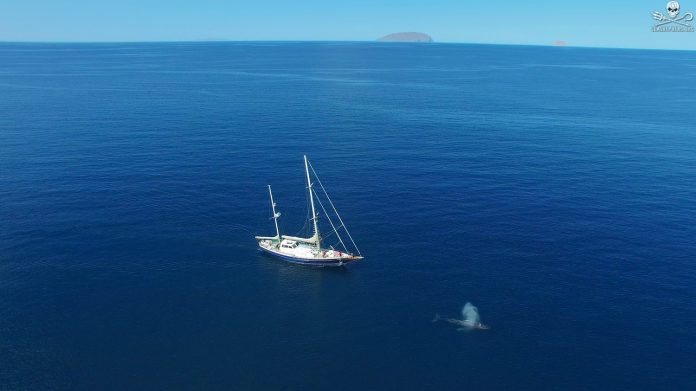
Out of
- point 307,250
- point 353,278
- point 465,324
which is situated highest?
point 307,250

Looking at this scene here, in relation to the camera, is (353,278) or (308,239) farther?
(308,239)

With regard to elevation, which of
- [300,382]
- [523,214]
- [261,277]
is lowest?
[300,382]

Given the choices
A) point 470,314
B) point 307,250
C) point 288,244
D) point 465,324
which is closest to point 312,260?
point 307,250

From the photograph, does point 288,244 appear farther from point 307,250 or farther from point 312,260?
point 312,260

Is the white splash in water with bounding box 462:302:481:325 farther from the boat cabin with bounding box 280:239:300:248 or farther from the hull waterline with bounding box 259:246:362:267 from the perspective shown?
the boat cabin with bounding box 280:239:300:248

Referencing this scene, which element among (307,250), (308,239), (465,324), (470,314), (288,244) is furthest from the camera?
(308,239)

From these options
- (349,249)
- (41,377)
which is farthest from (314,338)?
(41,377)

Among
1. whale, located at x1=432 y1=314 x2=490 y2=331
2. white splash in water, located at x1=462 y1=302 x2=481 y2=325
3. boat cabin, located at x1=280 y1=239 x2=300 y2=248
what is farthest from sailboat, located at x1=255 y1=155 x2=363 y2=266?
white splash in water, located at x1=462 y1=302 x2=481 y2=325

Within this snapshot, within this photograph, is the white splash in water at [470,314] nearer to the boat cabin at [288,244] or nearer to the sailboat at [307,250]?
the sailboat at [307,250]

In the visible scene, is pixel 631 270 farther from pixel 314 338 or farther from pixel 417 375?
pixel 314 338

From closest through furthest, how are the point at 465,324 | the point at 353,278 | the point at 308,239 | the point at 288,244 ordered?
the point at 465,324, the point at 353,278, the point at 288,244, the point at 308,239

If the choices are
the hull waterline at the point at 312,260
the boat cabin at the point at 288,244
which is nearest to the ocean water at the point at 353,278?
the hull waterline at the point at 312,260
